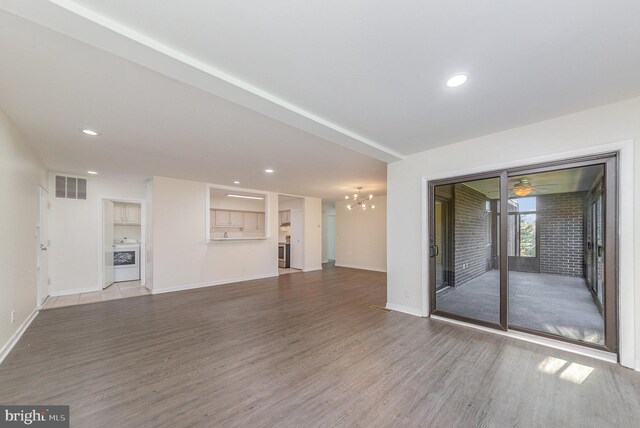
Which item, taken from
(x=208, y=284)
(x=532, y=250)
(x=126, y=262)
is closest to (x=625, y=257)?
(x=532, y=250)

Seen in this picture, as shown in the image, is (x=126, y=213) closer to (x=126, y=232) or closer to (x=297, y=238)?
(x=126, y=232)

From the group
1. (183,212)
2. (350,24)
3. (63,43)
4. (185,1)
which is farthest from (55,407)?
(183,212)

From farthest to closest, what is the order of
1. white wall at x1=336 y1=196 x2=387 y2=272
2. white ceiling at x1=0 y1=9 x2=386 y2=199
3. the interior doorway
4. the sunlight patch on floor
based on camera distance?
the interior doorway < white wall at x1=336 y1=196 x2=387 y2=272 < the sunlight patch on floor < white ceiling at x1=0 y1=9 x2=386 y2=199

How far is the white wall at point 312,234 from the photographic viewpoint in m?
8.42

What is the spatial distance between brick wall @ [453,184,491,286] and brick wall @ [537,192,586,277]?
76cm

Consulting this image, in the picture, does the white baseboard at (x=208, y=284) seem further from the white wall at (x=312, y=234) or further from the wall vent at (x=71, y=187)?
the wall vent at (x=71, y=187)

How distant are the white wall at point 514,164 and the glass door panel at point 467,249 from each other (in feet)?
0.93

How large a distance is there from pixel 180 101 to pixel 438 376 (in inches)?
135

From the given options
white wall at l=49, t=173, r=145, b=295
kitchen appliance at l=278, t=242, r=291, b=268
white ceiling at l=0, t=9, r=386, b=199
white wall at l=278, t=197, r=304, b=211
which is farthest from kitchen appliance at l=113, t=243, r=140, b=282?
white wall at l=278, t=197, r=304, b=211

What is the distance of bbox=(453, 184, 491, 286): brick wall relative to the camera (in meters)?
4.23

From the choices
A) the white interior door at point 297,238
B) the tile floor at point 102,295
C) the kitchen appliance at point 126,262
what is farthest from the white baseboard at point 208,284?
the kitchen appliance at point 126,262

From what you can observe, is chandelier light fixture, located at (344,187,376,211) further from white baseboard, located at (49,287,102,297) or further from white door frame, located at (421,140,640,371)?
white baseboard, located at (49,287,102,297)

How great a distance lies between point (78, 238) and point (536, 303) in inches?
334

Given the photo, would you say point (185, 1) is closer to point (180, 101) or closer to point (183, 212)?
point (180, 101)
